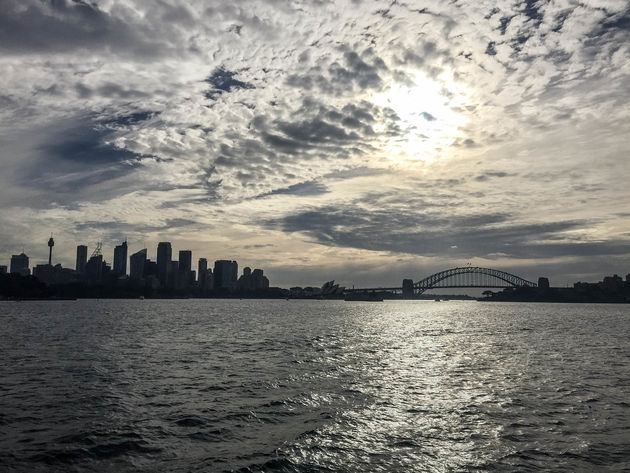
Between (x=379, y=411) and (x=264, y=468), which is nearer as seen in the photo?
(x=264, y=468)

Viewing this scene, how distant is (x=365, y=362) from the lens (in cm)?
4550

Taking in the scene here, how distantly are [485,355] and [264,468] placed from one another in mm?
41943

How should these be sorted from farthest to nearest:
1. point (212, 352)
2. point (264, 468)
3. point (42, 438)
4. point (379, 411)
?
1. point (212, 352)
2. point (379, 411)
3. point (42, 438)
4. point (264, 468)

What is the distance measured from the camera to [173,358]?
4600 centimetres

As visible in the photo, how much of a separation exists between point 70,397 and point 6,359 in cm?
2204

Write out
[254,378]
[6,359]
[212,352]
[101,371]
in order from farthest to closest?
[212,352] < [6,359] < [101,371] < [254,378]

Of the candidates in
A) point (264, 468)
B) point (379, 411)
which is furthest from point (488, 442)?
point (264, 468)

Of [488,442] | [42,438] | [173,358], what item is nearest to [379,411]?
[488,442]

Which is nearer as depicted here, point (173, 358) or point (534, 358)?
point (173, 358)

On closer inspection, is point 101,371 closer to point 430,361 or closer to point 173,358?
point 173,358

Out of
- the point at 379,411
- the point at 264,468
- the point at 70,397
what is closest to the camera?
the point at 264,468

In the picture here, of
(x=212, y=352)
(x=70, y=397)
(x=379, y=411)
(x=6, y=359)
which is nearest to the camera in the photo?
(x=379, y=411)

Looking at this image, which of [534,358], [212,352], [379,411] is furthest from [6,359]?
[534,358]

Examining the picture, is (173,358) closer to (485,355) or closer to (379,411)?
(379,411)
